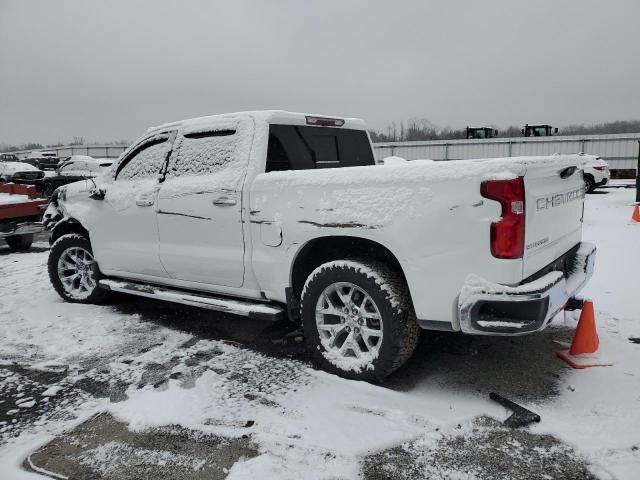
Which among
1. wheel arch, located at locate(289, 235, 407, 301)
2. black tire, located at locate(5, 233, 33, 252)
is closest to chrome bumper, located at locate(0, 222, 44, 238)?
black tire, located at locate(5, 233, 33, 252)

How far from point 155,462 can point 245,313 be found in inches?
55.6

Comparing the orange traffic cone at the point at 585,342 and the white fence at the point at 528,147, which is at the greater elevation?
the white fence at the point at 528,147

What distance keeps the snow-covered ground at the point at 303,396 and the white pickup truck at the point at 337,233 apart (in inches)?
15.3

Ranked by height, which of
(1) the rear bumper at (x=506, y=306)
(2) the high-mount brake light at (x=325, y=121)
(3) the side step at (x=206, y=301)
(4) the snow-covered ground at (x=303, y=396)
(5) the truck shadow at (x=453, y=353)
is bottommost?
(5) the truck shadow at (x=453, y=353)

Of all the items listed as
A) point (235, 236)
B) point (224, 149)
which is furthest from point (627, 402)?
point (224, 149)

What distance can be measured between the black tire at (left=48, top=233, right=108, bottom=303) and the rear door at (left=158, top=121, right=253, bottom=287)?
1440 millimetres

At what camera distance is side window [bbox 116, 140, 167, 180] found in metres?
4.67

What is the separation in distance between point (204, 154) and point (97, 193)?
1534 mm

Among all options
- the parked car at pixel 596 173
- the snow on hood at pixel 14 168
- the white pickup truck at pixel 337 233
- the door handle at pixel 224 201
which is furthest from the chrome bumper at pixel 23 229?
the parked car at pixel 596 173

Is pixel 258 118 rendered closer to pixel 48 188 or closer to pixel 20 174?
pixel 48 188

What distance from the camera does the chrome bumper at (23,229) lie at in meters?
8.48

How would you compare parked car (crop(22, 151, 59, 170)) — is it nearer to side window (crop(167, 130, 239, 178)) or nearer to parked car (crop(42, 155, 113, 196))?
parked car (crop(42, 155, 113, 196))

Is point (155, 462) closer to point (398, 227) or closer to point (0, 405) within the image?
point (0, 405)

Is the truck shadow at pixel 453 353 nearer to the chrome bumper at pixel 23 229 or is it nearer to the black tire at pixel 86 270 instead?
the black tire at pixel 86 270
